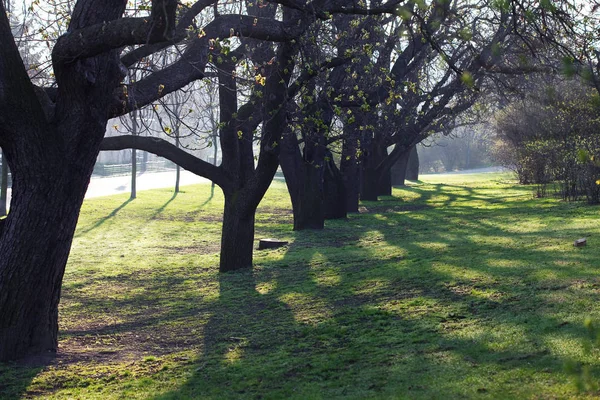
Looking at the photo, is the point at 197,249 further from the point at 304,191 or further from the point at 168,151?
the point at 168,151

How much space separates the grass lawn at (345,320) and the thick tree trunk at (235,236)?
0.51 metres

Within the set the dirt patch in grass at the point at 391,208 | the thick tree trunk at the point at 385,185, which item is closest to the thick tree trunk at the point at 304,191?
the dirt patch in grass at the point at 391,208

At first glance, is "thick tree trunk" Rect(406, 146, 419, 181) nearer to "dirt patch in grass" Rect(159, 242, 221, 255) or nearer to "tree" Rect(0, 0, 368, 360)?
"dirt patch in grass" Rect(159, 242, 221, 255)

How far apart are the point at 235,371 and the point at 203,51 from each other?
4981mm

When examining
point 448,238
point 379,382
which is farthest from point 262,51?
point 379,382

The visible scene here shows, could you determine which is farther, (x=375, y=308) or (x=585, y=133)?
(x=585, y=133)

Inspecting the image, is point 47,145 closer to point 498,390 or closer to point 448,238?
point 498,390

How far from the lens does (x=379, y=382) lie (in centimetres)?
616

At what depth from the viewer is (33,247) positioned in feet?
26.3

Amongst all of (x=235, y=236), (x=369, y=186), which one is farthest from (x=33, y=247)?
(x=369, y=186)

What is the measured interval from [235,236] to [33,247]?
276 inches

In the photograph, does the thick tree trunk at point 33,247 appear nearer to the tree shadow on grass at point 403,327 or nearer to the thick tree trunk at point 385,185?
the tree shadow on grass at point 403,327

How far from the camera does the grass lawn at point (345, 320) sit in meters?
6.23

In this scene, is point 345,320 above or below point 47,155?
below
